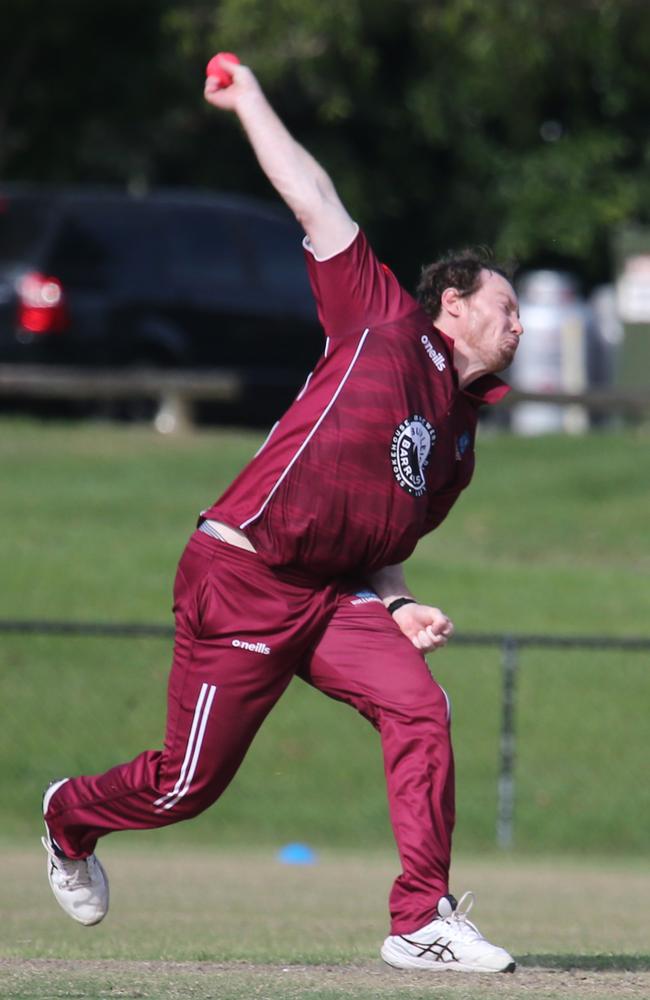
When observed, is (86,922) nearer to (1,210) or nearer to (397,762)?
(397,762)

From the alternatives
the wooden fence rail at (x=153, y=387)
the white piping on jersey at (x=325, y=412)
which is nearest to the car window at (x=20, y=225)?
the wooden fence rail at (x=153, y=387)

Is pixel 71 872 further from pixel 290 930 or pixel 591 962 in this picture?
pixel 290 930

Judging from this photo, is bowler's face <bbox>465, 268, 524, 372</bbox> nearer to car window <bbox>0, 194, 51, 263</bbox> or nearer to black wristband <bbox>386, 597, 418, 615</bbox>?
black wristband <bbox>386, 597, 418, 615</bbox>

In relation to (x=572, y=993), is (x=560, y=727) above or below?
above

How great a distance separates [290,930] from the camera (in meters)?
7.87

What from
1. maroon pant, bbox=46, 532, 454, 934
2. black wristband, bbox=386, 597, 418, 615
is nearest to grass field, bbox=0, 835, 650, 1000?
maroon pant, bbox=46, 532, 454, 934

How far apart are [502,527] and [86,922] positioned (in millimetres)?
11154

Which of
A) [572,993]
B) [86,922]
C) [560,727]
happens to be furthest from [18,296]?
[572,993]

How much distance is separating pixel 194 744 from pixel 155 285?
40.8ft

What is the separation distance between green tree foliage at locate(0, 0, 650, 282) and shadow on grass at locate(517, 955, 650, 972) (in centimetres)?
1506

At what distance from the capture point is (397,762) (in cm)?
579

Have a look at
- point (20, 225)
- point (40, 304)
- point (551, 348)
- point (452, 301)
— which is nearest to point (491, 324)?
point (452, 301)

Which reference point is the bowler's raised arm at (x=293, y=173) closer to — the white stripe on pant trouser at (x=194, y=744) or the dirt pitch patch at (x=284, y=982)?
the white stripe on pant trouser at (x=194, y=744)

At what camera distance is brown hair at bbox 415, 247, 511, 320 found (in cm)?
598
